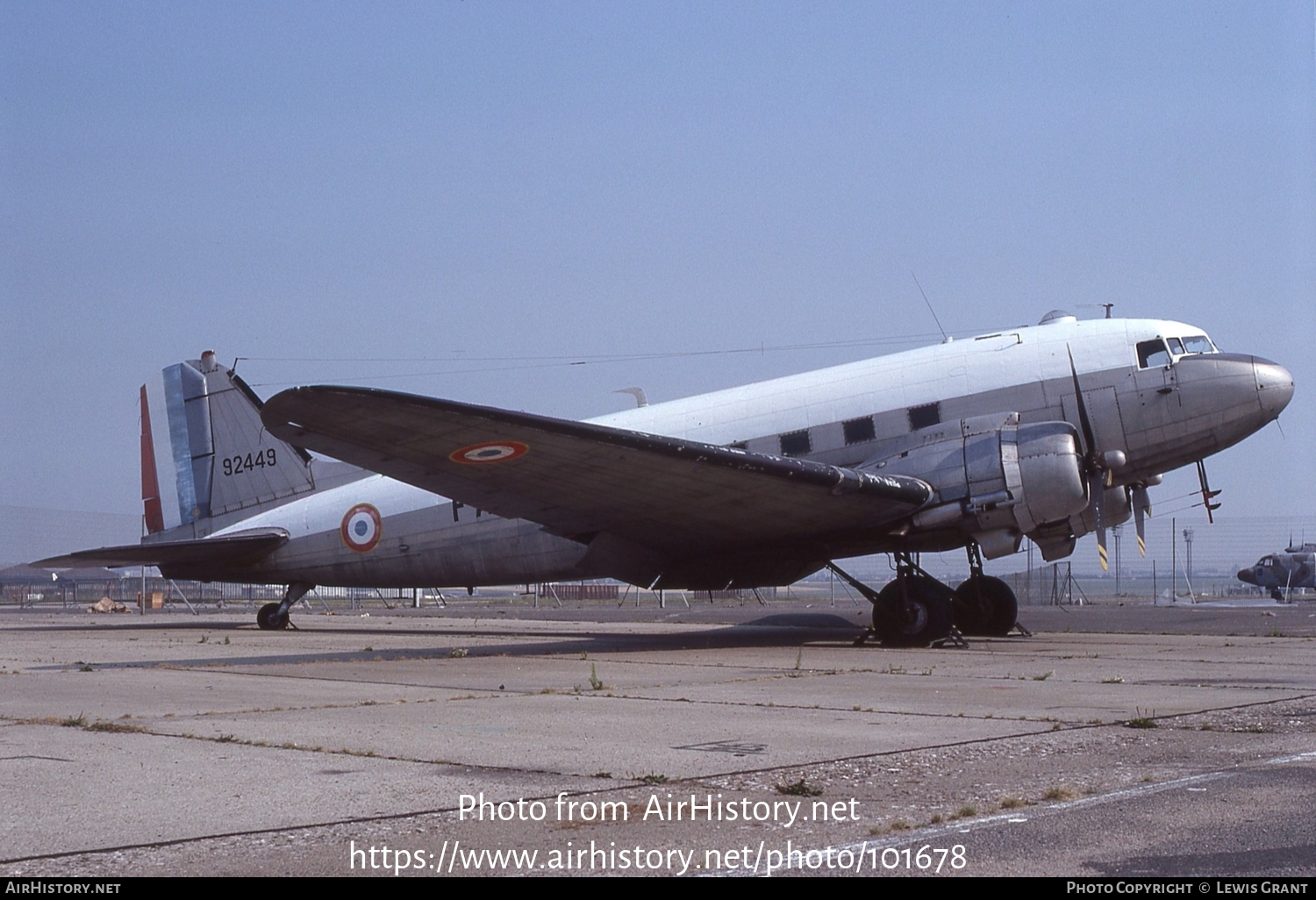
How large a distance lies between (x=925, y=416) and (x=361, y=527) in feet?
32.8

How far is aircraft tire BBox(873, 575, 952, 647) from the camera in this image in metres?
15.6

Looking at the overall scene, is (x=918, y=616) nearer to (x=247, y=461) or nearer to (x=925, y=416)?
(x=925, y=416)

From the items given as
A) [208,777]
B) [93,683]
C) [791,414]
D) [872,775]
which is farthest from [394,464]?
[872,775]

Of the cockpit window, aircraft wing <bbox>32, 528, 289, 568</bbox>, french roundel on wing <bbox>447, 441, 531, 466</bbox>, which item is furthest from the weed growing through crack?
aircraft wing <bbox>32, 528, 289, 568</bbox>

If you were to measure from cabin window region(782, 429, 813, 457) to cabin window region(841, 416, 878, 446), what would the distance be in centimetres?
55

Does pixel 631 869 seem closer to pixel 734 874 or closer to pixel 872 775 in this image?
pixel 734 874

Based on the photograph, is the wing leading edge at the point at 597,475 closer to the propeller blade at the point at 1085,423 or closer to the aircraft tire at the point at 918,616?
the aircraft tire at the point at 918,616

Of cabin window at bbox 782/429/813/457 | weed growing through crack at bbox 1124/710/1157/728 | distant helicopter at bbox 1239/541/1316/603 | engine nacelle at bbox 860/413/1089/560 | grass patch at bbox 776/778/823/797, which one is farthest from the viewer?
distant helicopter at bbox 1239/541/1316/603

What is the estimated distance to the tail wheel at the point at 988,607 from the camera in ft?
60.6

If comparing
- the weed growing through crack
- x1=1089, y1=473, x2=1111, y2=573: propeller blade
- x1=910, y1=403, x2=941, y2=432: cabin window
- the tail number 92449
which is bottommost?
the weed growing through crack

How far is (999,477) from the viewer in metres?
15.4

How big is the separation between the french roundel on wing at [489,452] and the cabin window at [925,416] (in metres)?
5.83

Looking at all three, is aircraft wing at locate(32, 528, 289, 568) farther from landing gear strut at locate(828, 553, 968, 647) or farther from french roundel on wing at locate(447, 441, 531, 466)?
landing gear strut at locate(828, 553, 968, 647)
